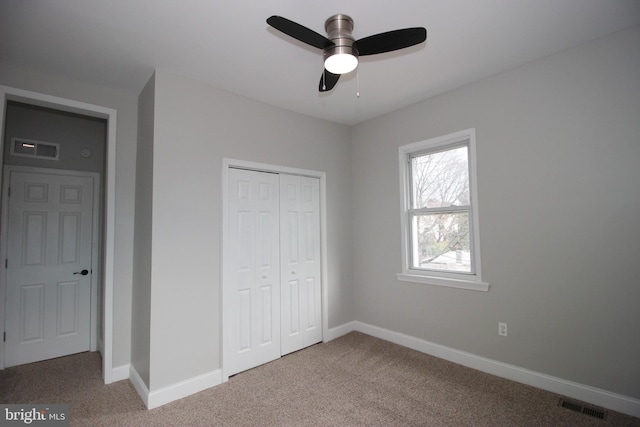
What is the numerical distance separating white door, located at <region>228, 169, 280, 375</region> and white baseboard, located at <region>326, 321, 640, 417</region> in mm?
990

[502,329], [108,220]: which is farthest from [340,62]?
[502,329]

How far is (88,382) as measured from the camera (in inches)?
110

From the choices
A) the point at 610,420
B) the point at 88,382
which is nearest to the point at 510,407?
the point at 610,420

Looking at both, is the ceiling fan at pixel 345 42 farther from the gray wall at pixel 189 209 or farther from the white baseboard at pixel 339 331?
the white baseboard at pixel 339 331

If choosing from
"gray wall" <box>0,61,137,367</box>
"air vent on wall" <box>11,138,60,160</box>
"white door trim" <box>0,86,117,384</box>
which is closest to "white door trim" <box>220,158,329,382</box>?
"gray wall" <box>0,61,137,367</box>

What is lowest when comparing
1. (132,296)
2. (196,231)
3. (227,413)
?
(227,413)

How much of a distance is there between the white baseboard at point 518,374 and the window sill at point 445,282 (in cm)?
66

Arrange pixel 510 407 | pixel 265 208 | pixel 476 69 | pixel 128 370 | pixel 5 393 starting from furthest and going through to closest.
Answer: pixel 265 208 < pixel 128 370 < pixel 476 69 < pixel 5 393 < pixel 510 407

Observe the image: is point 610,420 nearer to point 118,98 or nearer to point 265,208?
point 265,208

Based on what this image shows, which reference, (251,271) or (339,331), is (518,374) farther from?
(251,271)

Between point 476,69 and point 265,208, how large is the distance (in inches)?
97.9

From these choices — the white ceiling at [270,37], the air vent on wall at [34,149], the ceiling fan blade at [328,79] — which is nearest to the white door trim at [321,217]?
the white ceiling at [270,37]

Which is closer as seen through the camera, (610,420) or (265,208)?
(610,420)

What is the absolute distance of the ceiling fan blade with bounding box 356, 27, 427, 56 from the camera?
5.37 ft
